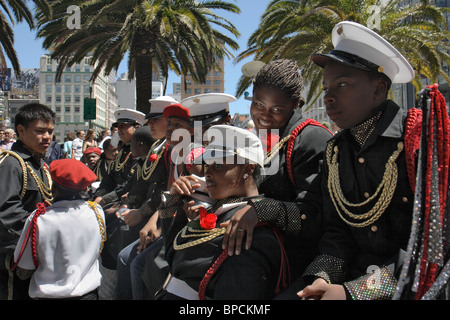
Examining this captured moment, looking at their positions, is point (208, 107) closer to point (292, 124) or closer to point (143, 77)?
point (292, 124)

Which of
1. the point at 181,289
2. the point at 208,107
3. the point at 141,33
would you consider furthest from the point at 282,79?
the point at 141,33

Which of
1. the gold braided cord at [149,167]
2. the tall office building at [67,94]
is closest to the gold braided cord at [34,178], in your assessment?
the gold braided cord at [149,167]

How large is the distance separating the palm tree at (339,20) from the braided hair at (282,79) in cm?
1073

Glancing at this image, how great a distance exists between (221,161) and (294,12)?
41.8ft

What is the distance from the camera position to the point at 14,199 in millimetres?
3324

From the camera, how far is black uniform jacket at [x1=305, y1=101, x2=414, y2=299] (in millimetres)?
1989

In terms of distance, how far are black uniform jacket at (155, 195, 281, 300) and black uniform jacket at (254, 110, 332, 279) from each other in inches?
4.9

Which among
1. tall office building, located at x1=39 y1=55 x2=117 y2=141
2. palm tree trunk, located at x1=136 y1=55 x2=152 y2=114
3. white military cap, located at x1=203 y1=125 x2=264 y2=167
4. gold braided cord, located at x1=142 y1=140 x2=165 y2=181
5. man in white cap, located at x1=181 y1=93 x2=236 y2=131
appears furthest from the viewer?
tall office building, located at x1=39 y1=55 x2=117 y2=141

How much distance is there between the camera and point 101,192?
6.02 meters

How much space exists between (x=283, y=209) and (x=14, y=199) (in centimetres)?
235

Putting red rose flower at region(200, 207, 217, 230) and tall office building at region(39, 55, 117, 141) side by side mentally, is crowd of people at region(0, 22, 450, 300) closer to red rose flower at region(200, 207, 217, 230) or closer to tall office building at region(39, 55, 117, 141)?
red rose flower at region(200, 207, 217, 230)

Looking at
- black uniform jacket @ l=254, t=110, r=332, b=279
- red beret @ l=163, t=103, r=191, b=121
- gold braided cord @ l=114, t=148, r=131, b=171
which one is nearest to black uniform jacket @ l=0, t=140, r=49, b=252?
red beret @ l=163, t=103, r=191, b=121

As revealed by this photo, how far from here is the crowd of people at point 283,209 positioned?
2.00 metres

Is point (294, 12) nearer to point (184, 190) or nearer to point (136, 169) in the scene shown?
point (136, 169)
